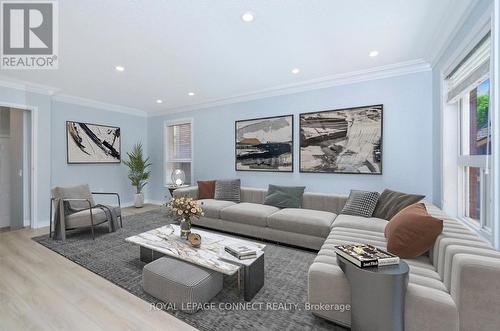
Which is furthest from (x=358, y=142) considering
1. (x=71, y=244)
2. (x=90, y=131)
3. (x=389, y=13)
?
(x=90, y=131)

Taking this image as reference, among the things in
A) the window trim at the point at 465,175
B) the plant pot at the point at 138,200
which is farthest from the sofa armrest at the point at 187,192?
the window trim at the point at 465,175

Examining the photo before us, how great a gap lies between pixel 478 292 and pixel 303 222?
1.87 m

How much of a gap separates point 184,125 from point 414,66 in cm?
474

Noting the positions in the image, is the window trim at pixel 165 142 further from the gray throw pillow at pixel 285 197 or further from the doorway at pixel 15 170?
the doorway at pixel 15 170

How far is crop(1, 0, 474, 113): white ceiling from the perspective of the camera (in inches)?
77.4

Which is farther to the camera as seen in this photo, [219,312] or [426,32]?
[426,32]

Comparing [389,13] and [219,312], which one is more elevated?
[389,13]

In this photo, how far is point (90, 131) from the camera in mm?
4973

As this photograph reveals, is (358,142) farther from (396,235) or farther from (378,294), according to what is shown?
(378,294)

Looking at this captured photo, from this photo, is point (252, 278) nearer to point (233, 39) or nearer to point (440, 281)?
point (440, 281)

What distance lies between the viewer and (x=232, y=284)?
2.19 m

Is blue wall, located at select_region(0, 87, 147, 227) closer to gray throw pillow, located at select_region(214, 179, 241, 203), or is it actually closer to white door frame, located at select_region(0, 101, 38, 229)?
white door frame, located at select_region(0, 101, 38, 229)

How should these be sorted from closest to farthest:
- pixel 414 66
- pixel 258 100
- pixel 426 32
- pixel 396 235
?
pixel 396 235 → pixel 426 32 → pixel 414 66 → pixel 258 100

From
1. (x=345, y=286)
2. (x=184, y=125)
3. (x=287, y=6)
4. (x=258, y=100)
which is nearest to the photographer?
(x=345, y=286)
